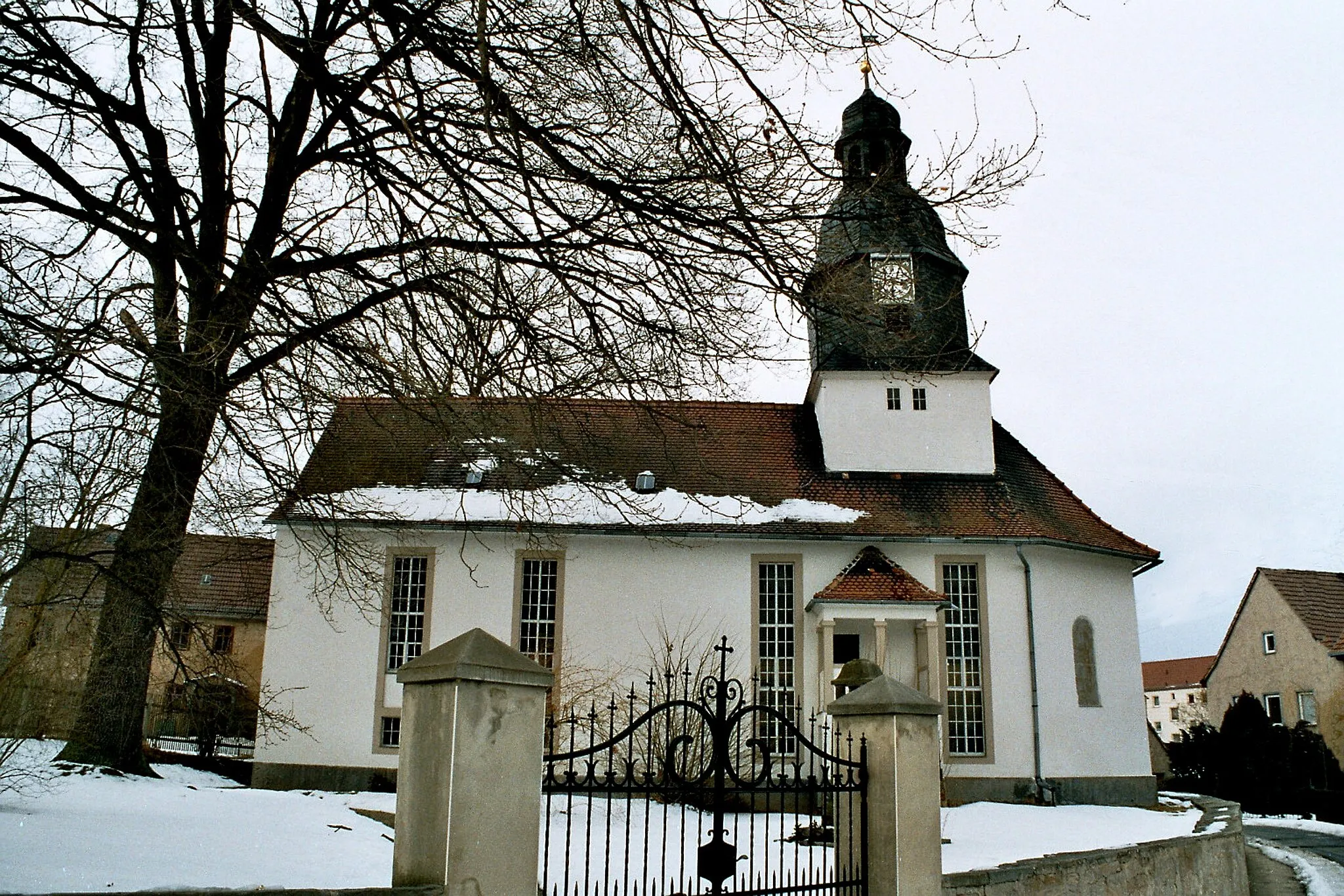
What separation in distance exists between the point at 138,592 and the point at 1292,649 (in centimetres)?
3555

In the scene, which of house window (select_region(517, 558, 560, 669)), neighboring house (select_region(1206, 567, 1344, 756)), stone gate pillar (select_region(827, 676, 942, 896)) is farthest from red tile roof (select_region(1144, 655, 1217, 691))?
stone gate pillar (select_region(827, 676, 942, 896))

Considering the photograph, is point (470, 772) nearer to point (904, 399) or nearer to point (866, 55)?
point (866, 55)

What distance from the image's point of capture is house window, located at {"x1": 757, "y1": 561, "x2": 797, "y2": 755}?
18.9m

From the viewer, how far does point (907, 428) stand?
68.2 ft

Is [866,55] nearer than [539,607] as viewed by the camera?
Yes

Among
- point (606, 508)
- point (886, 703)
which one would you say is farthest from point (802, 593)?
point (886, 703)

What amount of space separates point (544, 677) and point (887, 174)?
11.8 ft

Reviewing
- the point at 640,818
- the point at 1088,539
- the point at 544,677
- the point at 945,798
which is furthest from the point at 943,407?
the point at 544,677

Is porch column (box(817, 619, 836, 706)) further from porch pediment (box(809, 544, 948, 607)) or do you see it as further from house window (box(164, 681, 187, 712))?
house window (box(164, 681, 187, 712))

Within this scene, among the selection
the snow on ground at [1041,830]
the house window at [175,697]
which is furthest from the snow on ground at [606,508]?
the house window at [175,697]

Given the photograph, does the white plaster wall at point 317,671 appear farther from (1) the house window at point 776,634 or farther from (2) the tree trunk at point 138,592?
(2) the tree trunk at point 138,592

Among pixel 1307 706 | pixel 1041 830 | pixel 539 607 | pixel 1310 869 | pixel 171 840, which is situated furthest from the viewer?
pixel 1307 706

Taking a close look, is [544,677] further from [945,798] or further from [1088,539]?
[1088,539]

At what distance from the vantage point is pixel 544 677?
5.32 m
